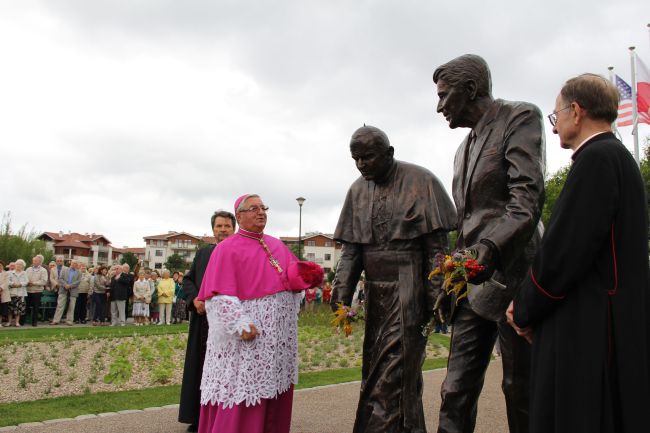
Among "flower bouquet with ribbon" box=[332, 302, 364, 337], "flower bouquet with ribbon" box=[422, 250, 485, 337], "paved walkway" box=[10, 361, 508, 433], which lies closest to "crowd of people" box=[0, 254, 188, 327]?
"paved walkway" box=[10, 361, 508, 433]

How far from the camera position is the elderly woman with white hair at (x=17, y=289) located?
16781 mm

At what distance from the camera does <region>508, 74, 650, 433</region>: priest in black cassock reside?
2.31 m

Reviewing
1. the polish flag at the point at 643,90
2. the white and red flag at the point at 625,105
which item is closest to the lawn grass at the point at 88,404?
the white and red flag at the point at 625,105

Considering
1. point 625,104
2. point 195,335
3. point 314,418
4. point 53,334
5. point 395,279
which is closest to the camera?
point 395,279

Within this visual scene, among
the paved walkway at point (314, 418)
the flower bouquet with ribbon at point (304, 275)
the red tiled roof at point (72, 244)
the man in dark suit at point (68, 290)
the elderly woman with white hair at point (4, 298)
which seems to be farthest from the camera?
the red tiled roof at point (72, 244)

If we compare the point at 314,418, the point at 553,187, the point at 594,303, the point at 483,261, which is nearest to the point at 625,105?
the point at 314,418

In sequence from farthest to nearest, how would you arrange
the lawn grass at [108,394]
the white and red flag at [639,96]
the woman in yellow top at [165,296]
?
1. the white and red flag at [639,96]
2. the woman in yellow top at [165,296]
3. the lawn grass at [108,394]

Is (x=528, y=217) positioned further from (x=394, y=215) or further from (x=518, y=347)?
(x=394, y=215)

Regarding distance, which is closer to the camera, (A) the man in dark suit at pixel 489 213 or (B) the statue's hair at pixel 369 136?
(A) the man in dark suit at pixel 489 213

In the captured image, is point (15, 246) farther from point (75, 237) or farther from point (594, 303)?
point (75, 237)

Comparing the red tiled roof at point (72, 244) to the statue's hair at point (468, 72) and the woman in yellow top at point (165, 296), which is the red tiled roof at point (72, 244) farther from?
the statue's hair at point (468, 72)

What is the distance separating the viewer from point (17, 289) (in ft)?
56.2

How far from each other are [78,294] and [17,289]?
8.01 feet

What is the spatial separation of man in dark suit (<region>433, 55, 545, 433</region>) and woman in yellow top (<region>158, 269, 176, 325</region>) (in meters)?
16.9
